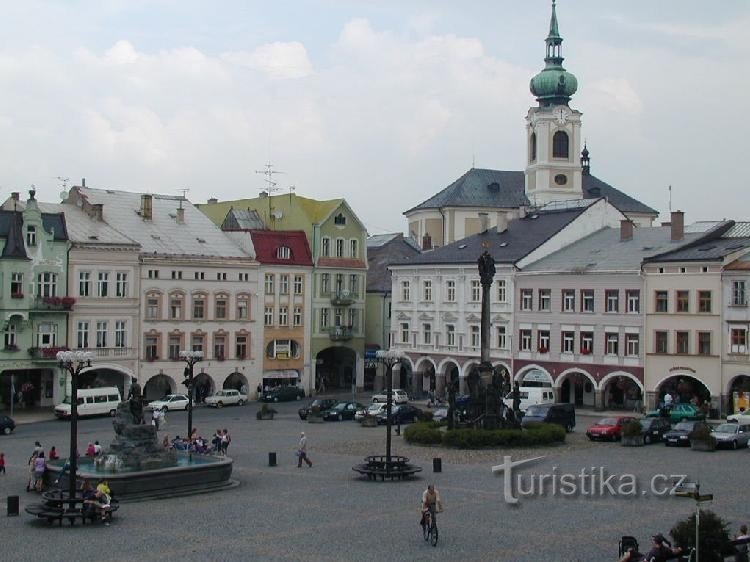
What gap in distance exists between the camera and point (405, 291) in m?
82.2

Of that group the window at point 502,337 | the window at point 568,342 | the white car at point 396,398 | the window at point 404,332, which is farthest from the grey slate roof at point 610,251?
the window at point 404,332

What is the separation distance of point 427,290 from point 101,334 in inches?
888

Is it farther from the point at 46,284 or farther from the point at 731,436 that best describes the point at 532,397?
the point at 46,284

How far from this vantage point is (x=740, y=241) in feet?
213

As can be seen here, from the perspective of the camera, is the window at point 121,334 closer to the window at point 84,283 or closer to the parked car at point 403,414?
the window at point 84,283

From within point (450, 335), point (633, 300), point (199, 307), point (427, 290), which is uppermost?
point (427, 290)

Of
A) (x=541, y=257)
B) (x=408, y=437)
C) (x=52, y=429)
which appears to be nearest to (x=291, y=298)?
(x=541, y=257)

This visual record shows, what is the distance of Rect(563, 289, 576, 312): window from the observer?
70250 mm

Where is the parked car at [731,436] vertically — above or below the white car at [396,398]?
below

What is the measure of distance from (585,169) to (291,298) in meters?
56.4

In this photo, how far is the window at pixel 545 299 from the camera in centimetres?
7156

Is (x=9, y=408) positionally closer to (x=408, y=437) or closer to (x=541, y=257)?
(x=408, y=437)

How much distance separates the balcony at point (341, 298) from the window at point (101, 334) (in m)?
18.2

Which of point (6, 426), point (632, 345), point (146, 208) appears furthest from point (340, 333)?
point (6, 426)
